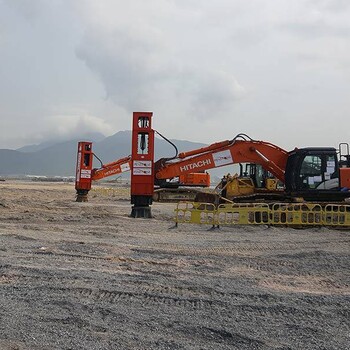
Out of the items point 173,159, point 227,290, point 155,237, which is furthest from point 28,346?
point 173,159

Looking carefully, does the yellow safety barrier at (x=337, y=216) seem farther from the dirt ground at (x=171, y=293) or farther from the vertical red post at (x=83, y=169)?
the vertical red post at (x=83, y=169)

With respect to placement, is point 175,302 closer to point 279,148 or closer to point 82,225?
point 82,225

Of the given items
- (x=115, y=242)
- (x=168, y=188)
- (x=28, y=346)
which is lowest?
(x=28, y=346)

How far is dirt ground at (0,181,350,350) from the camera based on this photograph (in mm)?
5023

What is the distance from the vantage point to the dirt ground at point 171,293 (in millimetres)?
5023

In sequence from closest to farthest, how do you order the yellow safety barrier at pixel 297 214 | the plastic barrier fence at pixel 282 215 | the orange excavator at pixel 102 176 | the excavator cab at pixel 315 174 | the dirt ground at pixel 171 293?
the dirt ground at pixel 171 293, the plastic barrier fence at pixel 282 215, the yellow safety barrier at pixel 297 214, the excavator cab at pixel 315 174, the orange excavator at pixel 102 176

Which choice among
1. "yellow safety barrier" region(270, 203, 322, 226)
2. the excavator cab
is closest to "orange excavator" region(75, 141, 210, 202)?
the excavator cab

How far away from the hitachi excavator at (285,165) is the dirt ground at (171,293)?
5107 mm

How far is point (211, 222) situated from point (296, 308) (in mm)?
10235

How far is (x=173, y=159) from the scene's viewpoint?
765 inches

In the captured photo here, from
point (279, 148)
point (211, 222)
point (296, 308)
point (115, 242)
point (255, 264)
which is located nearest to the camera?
point (296, 308)

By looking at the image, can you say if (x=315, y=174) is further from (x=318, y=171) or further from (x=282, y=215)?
(x=282, y=215)

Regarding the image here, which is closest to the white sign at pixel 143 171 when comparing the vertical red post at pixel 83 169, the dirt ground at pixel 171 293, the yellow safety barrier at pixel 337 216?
the dirt ground at pixel 171 293

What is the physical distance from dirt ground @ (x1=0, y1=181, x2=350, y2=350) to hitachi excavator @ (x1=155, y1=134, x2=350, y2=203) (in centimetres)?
511
